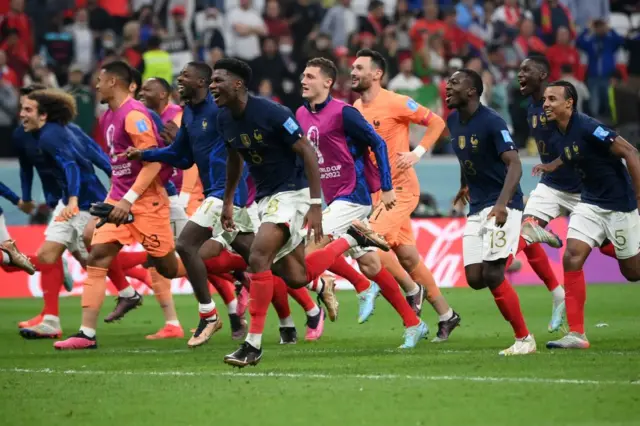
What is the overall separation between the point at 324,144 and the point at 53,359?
3.04 m

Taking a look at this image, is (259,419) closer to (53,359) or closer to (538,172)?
(53,359)

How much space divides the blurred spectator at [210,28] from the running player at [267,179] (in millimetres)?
13313

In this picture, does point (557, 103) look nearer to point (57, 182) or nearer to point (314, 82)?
point (314, 82)

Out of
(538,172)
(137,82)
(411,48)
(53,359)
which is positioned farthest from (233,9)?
(53,359)

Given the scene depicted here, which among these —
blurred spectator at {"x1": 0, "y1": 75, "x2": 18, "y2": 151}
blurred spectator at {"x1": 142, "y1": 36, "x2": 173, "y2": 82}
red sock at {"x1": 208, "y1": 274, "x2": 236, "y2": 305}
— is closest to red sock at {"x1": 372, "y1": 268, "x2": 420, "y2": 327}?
red sock at {"x1": 208, "y1": 274, "x2": 236, "y2": 305}

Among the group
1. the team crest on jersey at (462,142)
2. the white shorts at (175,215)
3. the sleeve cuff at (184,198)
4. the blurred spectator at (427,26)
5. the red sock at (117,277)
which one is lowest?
the red sock at (117,277)

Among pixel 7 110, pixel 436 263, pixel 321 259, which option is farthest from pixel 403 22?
pixel 321 259

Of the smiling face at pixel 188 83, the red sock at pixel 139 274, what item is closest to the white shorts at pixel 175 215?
the red sock at pixel 139 274

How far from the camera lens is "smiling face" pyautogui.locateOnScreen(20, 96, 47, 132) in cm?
1391

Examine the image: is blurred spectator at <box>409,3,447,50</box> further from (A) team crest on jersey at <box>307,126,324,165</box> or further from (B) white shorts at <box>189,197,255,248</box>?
(A) team crest on jersey at <box>307,126,324,165</box>

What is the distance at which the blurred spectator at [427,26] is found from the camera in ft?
81.6

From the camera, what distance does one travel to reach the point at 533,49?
84.8ft

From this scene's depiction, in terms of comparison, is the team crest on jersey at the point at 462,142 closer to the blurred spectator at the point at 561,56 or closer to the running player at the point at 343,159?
the running player at the point at 343,159

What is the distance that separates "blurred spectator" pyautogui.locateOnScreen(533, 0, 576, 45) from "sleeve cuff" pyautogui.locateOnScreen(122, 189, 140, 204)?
1581 centimetres
